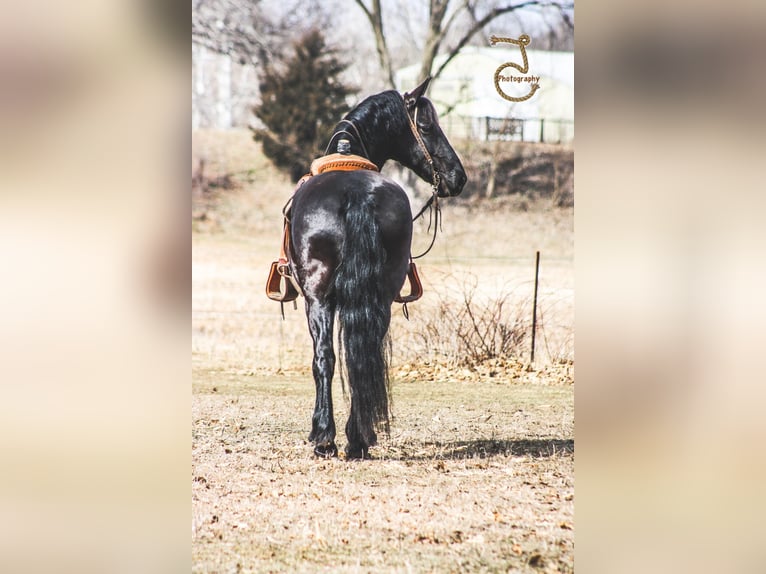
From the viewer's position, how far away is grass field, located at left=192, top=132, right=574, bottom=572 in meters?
3.47

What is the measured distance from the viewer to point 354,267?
4.88 metres

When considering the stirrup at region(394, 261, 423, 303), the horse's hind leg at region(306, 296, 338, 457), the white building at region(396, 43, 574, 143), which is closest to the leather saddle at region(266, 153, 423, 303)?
the stirrup at region(394, 261, 423, 303)

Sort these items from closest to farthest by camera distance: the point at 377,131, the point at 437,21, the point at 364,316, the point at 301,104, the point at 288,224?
the point at 364,316 → the point at 288,224 → the point at 377,131 → the point at 437,21 → the point at 301,104

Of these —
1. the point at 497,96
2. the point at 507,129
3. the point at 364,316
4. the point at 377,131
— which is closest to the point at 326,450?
the point at 364,316

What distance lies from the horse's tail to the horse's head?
1.06 metres

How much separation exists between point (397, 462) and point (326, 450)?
47 centimetres

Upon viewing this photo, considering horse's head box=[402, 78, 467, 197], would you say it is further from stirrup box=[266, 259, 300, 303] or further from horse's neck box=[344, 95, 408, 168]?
stirrup box=[266, 259, 300, 303]

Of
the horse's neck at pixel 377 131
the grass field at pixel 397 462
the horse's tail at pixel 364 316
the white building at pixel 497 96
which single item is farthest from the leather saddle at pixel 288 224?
the white building at pixel 497 96

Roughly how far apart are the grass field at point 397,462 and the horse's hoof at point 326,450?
0.07 meters

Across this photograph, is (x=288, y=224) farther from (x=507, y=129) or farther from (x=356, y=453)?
(x=507, y=129)
